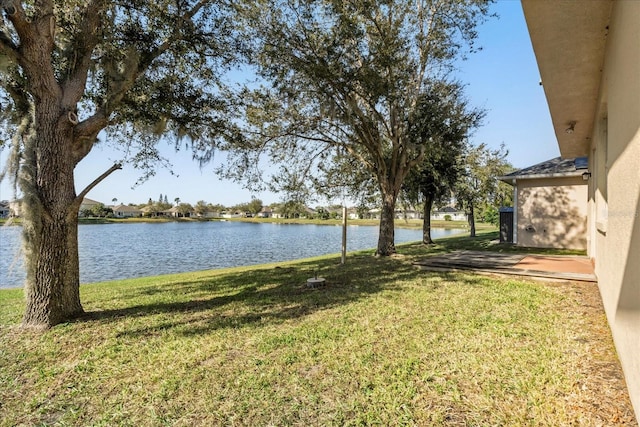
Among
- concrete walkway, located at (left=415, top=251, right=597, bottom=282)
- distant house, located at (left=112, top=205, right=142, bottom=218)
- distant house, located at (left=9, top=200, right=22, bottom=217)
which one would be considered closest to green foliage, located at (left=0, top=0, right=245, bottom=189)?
distant house, located at (left=9, top=200, right=22, bottom=217)

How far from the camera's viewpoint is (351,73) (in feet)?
27.8

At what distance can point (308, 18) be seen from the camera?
27.3 feet

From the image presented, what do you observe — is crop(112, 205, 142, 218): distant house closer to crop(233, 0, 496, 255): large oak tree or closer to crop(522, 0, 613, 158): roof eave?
crop(233, 0, 496, 255): large oak tree

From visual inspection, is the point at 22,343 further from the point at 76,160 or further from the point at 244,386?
the point at 244,386

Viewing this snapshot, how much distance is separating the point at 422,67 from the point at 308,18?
12.6ft

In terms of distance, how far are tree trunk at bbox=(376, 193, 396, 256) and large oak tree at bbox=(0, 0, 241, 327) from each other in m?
6.35

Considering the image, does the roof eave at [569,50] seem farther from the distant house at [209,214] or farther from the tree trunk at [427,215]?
the distant house at [209,214]

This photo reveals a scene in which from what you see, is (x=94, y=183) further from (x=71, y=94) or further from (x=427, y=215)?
(x=427, y=215)

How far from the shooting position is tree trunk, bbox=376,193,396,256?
11.0 m

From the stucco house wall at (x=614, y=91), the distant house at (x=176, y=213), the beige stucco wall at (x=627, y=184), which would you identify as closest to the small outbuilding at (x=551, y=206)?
the stucco house wall at (x=614, y=91)

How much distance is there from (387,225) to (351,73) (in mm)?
4942

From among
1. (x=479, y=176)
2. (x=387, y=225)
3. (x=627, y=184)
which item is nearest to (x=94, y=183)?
(x=627, y=184)

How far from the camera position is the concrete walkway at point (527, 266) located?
255 inches

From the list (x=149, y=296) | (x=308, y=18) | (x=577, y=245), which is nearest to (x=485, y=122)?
(x=577, y=245)
